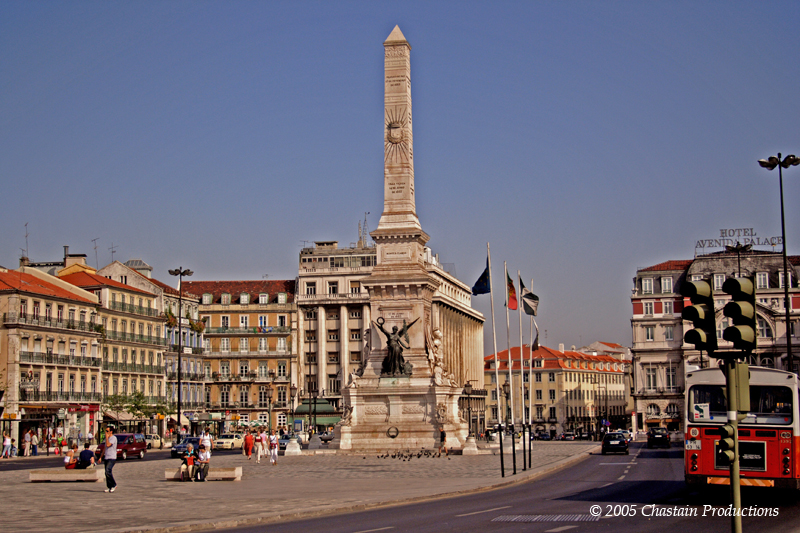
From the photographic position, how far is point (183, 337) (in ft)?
311

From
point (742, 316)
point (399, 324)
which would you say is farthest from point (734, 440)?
point (399, 324)

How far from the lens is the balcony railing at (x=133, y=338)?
79300 mm

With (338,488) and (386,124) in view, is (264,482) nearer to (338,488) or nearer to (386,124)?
(338,488)

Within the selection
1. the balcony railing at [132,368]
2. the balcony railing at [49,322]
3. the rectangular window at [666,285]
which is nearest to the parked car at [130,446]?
the balcony railing at [49,322]

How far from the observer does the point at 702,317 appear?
1160cm

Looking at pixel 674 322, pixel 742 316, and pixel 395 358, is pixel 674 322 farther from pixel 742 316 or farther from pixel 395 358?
pixel 742 316

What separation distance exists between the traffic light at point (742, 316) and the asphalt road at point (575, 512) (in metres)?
6.50

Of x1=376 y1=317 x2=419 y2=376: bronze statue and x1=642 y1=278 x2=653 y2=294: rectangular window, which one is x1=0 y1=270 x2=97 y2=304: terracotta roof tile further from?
x1=642 y1=278 x2=653 y2=294: rectangular window

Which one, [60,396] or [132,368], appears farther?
[132,368]

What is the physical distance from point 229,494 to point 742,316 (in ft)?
56.8

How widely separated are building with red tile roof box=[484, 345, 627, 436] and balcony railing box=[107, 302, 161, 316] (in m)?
59.3

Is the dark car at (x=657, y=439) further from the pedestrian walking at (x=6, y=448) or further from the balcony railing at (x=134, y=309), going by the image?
the balcony railing at (x=134, y=309)

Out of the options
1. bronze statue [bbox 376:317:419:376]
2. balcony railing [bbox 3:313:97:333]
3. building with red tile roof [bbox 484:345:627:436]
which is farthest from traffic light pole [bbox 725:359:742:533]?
building with red tile roof [bbox 484:345:627:436]

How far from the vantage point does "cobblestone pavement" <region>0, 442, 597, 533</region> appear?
19.2m
